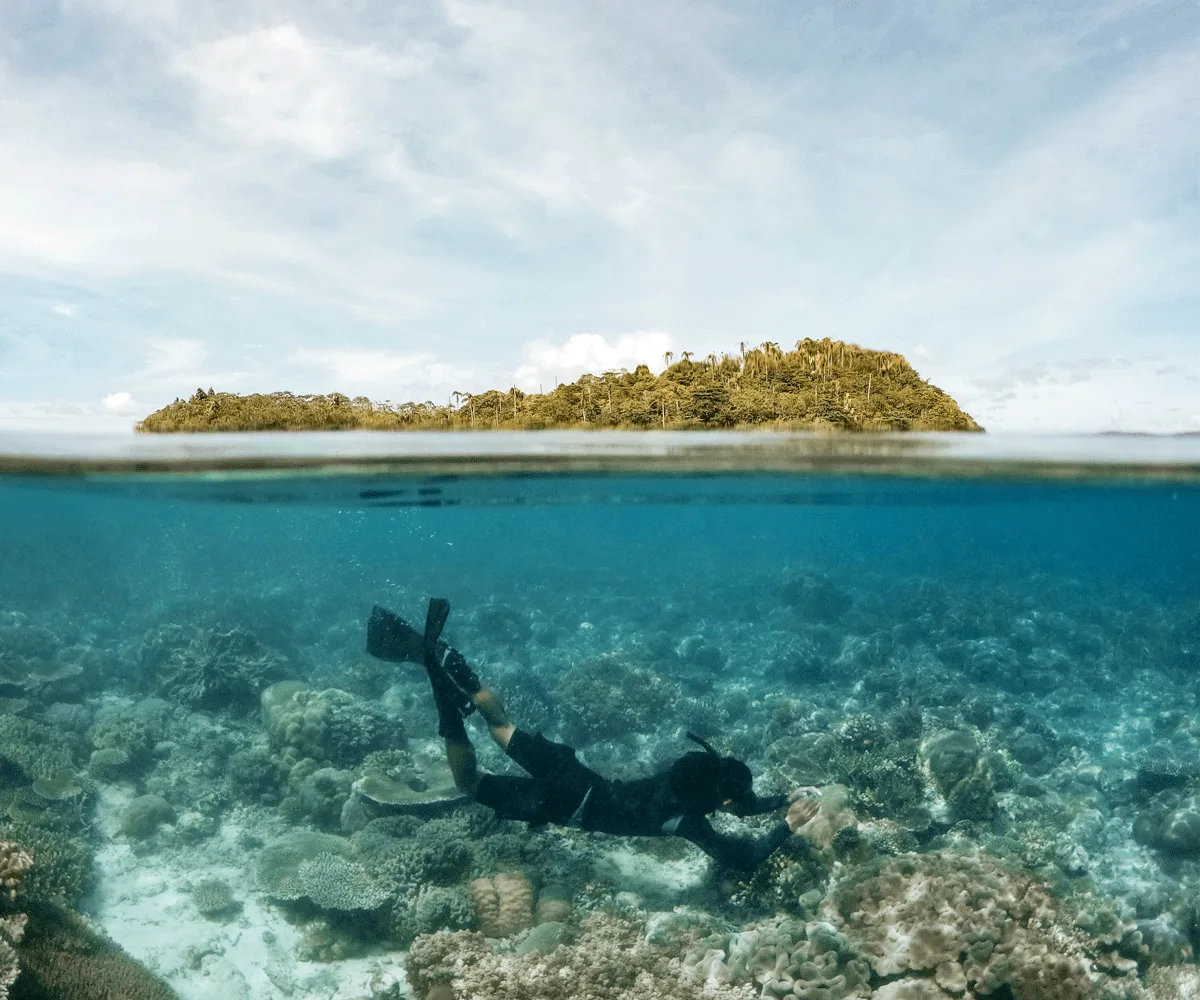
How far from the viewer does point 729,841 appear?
28.1ft

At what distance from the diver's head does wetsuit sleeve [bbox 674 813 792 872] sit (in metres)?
0.18

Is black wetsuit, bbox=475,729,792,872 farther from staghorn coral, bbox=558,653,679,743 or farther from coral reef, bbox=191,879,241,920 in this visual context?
staghorn coral, bbox=558,653,679,743

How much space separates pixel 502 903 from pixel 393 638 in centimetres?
367

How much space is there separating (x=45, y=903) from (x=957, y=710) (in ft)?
46.1

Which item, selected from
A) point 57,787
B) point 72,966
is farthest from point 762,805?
point 57,787

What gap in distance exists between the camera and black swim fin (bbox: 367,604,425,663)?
10102 mm

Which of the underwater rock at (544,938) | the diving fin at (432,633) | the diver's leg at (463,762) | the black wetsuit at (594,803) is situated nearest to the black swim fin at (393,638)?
the diving fin at (432,633)

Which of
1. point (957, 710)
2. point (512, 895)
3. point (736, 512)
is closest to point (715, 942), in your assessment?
point (512, 895)

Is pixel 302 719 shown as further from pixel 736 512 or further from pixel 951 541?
pixel 951 541

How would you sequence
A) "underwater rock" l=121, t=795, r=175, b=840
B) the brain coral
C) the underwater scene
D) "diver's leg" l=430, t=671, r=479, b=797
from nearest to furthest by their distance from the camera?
the brain coral
the underwater scene
"diver's leg" l=430, t=671, r=479, b=797
"underwater rock" l=121, t=795, r=175, b=840

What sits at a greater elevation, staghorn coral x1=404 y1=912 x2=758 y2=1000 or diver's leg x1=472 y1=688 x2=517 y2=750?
diver's leg x1=472 y1=688 x2=517 y2=750

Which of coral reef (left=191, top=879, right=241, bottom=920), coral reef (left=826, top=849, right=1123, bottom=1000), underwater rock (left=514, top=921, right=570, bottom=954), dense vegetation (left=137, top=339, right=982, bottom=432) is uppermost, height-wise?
dense vegetation (left=137, top=339, right=982, bottom=432)

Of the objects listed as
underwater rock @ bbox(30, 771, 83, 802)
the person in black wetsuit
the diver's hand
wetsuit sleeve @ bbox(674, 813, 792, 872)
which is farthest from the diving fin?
underwater rock @ bbox(30, 771, 83, 802)

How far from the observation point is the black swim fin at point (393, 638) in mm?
10102
